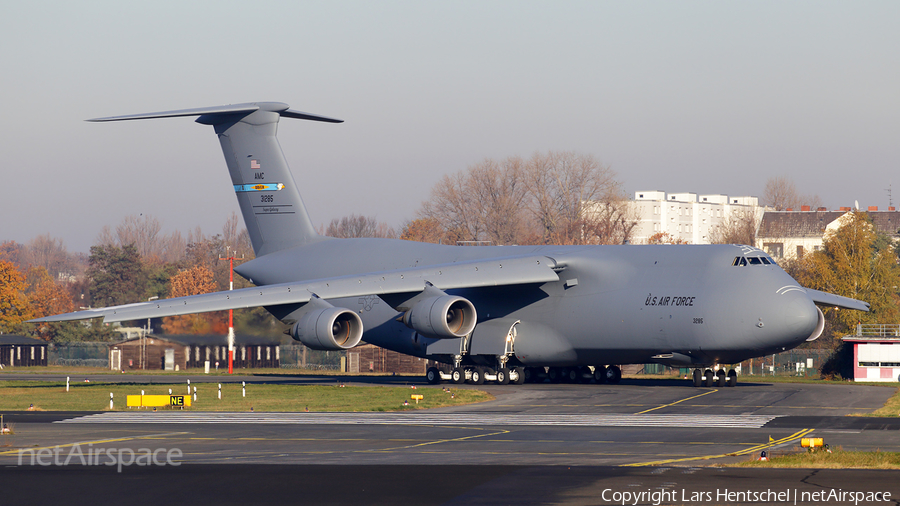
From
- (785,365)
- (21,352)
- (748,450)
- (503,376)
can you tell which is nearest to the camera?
(748,450)

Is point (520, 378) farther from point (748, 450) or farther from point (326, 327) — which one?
point (748, 450)

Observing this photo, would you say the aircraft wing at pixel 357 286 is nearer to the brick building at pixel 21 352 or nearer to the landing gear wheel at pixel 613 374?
the landing gear wheel at pixel 613 374

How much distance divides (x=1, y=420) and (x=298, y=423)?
6322mm

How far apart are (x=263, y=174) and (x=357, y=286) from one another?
9.91 metres

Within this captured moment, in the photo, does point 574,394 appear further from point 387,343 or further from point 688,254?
point 387,343

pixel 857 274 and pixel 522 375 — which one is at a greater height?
pixel 857 274

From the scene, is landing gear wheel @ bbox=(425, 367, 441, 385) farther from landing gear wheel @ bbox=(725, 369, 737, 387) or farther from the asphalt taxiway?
landing gear wheel @ bbox=(725, 369, 737, 387)

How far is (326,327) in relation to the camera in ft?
96.0

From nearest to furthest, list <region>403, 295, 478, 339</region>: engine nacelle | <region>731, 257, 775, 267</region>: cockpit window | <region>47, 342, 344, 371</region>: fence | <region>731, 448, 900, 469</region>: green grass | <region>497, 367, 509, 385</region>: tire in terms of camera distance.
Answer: <region>731, 448, 900, 469</region>: green grass < <region>731, 257, 775, 267</region>: cockpit window < <region>403, 295, 478, 339</region>: engine nacelle < <region>497, 367, 509, 385</region>: tire < <region>47, 342, 344, 371</region>: fence

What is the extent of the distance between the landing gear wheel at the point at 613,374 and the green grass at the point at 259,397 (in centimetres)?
701

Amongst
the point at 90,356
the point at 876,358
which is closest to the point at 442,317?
the point at 876,358

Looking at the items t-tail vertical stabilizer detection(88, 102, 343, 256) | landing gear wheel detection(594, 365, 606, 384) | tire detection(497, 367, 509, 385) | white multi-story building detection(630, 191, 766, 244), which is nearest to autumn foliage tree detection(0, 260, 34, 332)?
t-tail vertical stabilizer detection(88, 102, 343, 256)

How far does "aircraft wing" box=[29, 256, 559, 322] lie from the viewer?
28.4 m

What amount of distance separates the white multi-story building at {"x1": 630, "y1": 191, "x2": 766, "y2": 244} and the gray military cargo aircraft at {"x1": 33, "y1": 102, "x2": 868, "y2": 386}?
89185 mm
